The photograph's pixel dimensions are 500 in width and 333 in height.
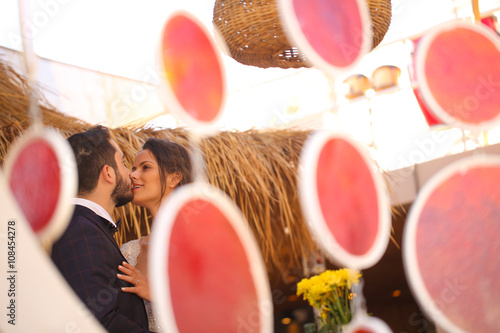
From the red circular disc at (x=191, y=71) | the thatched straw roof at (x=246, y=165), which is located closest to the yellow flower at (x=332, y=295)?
the thatched straw roof at (x=246, y=165)

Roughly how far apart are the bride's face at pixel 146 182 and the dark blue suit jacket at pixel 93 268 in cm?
24

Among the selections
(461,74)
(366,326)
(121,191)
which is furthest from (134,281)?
(461,74)

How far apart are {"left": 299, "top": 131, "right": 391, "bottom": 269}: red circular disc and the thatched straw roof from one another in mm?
1010

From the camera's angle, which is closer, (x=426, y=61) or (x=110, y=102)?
(x=426, y=61)

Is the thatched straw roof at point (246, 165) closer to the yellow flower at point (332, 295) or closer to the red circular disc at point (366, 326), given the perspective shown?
the yellow flower at point (332, 295)

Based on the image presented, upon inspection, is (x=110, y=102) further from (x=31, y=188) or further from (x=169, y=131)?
(x=31, y=188)

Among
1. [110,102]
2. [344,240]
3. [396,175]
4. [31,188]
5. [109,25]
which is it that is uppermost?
[109,25]

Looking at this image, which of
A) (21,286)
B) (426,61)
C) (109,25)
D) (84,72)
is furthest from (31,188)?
(84,72)

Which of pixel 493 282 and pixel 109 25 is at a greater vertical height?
pixel 109 25

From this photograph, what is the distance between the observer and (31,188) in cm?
49

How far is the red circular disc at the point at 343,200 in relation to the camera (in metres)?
0.55

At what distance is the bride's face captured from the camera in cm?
110

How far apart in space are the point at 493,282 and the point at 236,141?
1.30 meters

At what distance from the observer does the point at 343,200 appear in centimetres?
58
